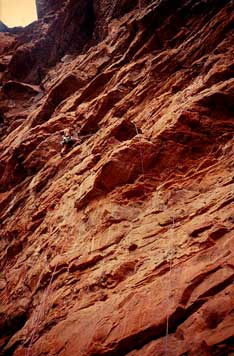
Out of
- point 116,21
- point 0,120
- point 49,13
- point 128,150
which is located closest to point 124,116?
point 128,150

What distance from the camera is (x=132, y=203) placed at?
8.45 m

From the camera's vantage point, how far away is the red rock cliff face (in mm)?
5656

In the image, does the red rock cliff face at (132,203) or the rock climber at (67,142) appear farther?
the rock climber at (67,142)

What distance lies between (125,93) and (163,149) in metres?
4.24

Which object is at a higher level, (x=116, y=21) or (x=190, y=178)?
(x=116, y=21)

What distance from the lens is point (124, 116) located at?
1138 centimetres

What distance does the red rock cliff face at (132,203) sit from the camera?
18.6ft

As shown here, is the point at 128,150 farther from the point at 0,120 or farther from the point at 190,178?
the point at 0,120

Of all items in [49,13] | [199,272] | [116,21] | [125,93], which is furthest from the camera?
[49,13]

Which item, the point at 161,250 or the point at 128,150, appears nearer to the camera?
the point at 161,250

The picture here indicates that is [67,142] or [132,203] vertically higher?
[67,142]

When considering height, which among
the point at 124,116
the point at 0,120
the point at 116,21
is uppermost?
the point at 116,21

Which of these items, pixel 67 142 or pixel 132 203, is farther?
pixel 67 142

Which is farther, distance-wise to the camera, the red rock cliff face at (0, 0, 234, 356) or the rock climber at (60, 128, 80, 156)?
the rock climber at (60, 128, 80, 156)
